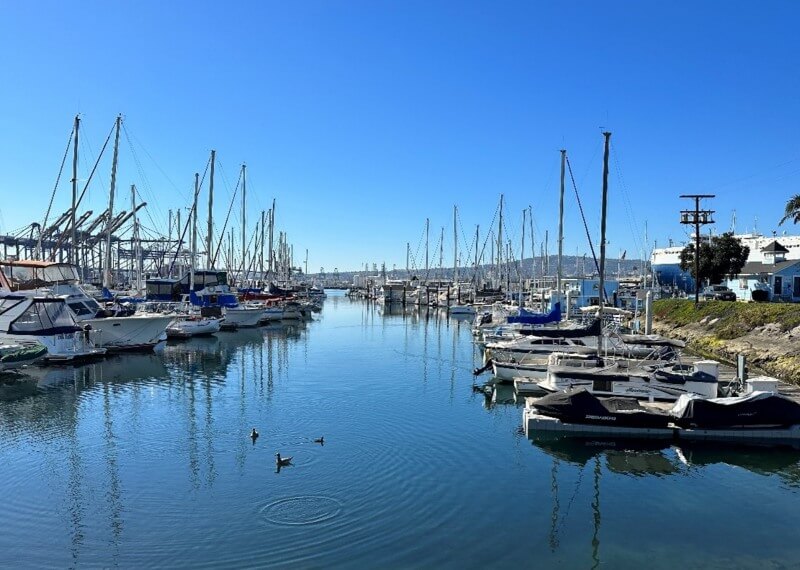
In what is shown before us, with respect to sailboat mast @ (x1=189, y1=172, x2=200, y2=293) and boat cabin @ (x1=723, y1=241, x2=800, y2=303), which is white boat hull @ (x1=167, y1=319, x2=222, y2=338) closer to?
sailboat mast @ (x1=189, y1=172, x2=200, y2=293)

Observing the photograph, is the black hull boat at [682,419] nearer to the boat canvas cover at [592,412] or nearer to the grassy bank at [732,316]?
the boat canvas cover at [592,412]

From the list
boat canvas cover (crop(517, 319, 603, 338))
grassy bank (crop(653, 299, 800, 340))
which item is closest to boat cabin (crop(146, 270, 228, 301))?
boat canvas cover (crop(517, 319, 603, 338))

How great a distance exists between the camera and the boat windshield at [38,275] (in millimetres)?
47469

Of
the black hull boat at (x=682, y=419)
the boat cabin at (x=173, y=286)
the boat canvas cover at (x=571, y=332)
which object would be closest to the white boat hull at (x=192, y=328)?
the boat cabin at (x=173, y=286)

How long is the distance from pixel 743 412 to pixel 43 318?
39784 millimetres

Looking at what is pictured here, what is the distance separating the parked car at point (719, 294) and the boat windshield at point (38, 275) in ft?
201

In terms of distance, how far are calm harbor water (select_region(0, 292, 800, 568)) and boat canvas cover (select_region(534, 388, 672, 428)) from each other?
3.57 ft

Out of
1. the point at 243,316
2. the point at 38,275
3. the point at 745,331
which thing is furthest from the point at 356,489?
the point at 243,316

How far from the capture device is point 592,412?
23625 millimetres

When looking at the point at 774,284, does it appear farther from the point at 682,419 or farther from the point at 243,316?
the point at 243,316

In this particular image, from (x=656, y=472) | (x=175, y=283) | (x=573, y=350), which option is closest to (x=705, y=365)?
(x=656, y=472)

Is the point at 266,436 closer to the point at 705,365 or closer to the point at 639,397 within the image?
the point at 639,397

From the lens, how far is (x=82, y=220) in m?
101

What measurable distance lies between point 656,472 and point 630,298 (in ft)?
234
